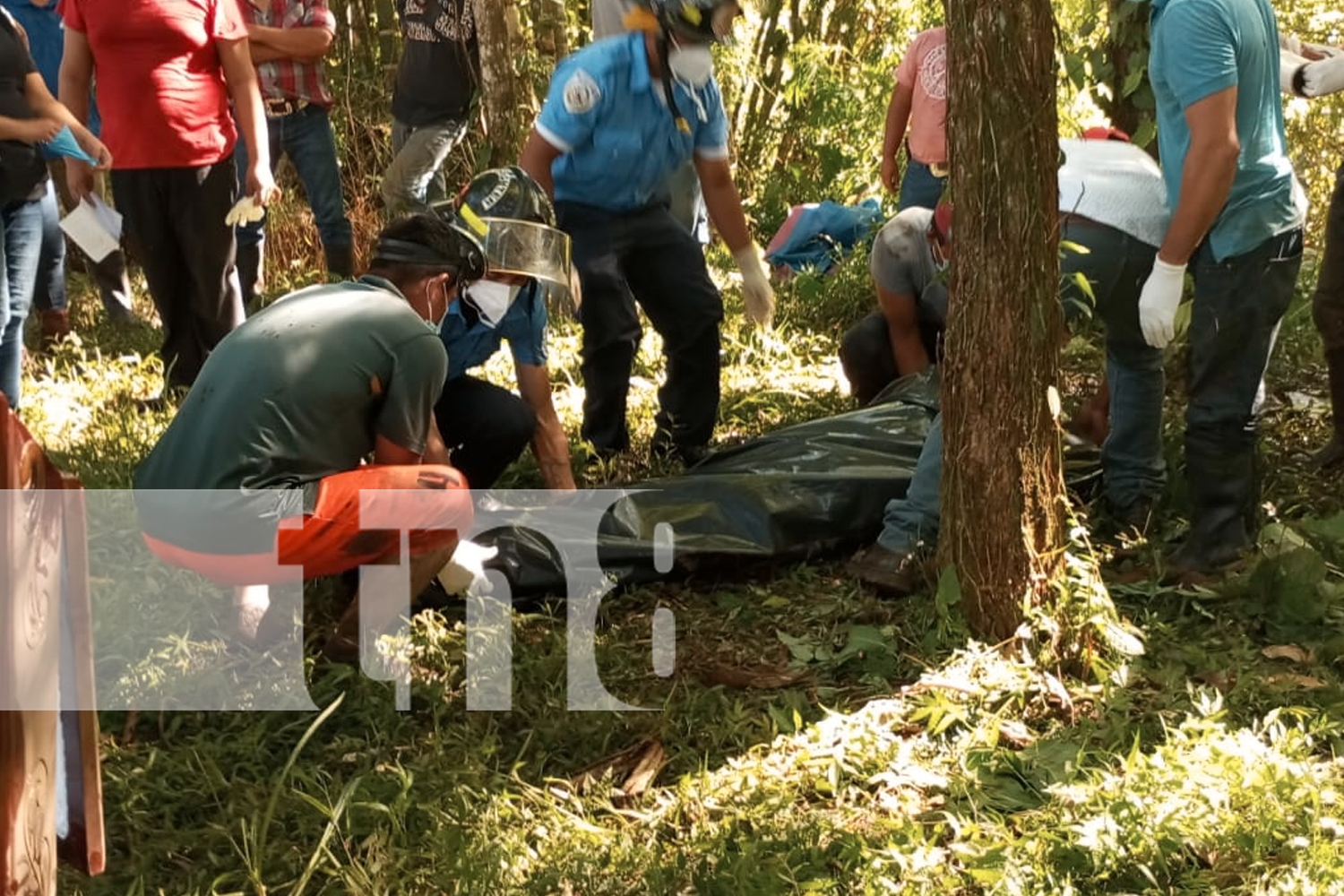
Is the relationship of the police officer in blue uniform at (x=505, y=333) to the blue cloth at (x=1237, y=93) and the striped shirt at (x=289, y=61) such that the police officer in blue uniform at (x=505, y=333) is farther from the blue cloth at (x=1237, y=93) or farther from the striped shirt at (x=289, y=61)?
the striped shirt at (x=289, y=61)

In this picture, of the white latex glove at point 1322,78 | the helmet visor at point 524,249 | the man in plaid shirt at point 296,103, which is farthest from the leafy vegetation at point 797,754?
the man in plaid shirt at point 296,103

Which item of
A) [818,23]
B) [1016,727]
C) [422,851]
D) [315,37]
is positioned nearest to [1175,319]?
[1016,727]

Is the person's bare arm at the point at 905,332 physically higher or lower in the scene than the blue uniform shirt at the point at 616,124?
lower

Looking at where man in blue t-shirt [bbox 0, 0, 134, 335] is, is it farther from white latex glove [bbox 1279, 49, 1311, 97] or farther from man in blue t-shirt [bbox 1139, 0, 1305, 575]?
white latex glove [bbox 1279, 49, 1311, 97]

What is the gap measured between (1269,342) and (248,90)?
3.29m

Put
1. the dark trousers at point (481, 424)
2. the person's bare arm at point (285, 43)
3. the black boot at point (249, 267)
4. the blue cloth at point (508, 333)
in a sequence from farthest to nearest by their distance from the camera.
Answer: the black boot at point (249, 267) < the person's bare arm at point (285, 43) < the dark trousers at point (481, 424) < the blue cloth at point (508, 333)

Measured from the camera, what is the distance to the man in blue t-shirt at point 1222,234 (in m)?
3.22

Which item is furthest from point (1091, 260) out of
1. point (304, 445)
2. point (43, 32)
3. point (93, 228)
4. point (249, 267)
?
point (43, 32)

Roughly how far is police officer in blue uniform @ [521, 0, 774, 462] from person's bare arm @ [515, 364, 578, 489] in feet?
1.72

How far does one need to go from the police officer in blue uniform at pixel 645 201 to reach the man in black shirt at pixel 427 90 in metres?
1.90

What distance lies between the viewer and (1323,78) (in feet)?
13.1

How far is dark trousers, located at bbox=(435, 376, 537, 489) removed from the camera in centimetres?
392

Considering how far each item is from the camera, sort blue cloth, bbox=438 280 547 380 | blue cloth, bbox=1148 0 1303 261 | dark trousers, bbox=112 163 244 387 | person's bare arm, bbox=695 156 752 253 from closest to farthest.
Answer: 1. blue cloth, bbox=1148 0 1303 261
2. blue cloth, bbox=438 280 547 380
3. person's bare arm, bbox=695 156 752 253
4. dark trousers, bbox=112 163 244 387

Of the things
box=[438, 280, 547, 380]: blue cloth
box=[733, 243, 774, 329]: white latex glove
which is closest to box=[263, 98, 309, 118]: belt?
box=[733, 243, 774, 329]: white latex glove
